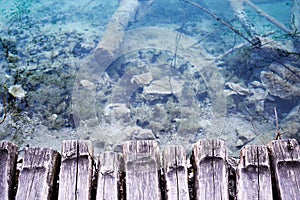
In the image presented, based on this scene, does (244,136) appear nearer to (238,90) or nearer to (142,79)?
(238,90)

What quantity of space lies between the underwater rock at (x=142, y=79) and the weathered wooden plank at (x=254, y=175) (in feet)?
16.1

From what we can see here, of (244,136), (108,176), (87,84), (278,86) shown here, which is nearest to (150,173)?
(108,176)

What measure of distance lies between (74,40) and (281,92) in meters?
6.38

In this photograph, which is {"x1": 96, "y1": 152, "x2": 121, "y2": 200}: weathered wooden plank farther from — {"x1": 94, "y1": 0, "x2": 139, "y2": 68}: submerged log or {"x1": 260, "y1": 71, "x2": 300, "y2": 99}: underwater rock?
{"x1": 94, "y1": 0, "x2": 139, "y2": 68}: submerged log

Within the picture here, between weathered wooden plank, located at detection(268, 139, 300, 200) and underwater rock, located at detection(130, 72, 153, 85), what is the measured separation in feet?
16.2

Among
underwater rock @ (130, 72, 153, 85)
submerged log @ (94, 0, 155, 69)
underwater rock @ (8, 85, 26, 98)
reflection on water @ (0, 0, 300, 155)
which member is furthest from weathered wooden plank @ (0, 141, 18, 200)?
submerged log @ (94, 0, 155, 69)

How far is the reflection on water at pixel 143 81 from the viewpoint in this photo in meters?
5.71

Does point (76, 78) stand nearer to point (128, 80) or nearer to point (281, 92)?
point (128, 80)

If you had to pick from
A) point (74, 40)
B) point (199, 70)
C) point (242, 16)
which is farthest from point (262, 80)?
point (74, 40)

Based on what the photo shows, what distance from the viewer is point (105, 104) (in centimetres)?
640

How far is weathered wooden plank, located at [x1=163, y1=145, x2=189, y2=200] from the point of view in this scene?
6.36 feet

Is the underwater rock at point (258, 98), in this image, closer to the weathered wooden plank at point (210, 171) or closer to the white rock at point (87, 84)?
the white rock at point (87, 84)

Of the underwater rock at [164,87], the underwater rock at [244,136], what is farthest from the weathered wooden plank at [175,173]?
the underwater rock at [164,87]

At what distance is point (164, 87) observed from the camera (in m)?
6.78
